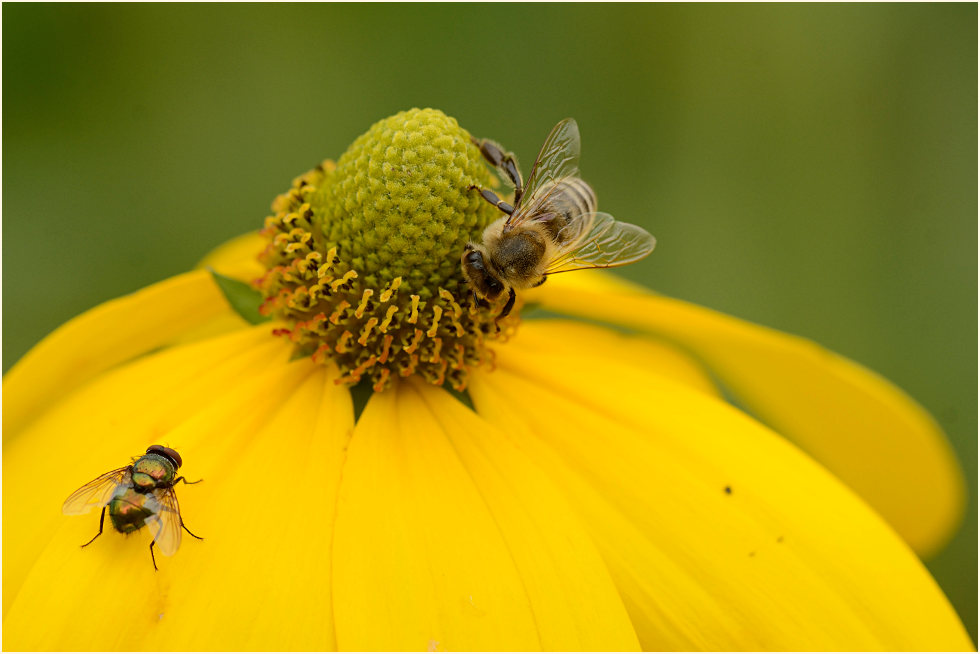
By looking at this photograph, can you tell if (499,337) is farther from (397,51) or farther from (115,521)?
(397,51)

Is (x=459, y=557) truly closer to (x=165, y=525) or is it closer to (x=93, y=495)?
(x=165, y=525)

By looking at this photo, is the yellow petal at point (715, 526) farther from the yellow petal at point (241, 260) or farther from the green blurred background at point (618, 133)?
the green blurred background at point (618, 133)

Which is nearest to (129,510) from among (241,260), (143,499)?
(143,499)

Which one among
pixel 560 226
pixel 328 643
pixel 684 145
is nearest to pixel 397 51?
pixel 684 145

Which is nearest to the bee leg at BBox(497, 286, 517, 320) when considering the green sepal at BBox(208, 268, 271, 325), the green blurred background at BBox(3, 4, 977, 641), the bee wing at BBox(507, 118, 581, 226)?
the bee wing at BBox(507, 118, 581, 226)

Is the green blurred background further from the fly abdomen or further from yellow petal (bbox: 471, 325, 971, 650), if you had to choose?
the fly abdomen
